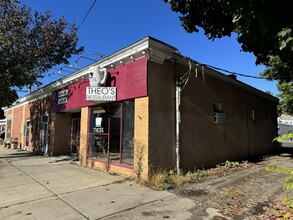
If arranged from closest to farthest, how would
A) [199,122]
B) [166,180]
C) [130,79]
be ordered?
[166,180]
[130,79]
[199,122]

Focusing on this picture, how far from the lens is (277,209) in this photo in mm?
5648

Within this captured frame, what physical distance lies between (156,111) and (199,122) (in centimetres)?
261

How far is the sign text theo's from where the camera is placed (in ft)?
33.4

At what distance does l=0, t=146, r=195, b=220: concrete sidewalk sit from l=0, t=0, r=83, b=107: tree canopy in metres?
7.48

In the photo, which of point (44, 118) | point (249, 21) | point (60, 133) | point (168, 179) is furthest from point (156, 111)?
point (44, 118)

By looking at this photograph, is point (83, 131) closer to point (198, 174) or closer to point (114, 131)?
point (114, 131)

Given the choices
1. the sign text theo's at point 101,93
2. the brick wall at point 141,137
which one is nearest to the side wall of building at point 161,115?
the brick wall at point 141,137

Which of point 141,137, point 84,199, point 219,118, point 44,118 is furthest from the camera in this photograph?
point 44,118

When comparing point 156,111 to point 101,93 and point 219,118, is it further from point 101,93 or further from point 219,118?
point 219,118

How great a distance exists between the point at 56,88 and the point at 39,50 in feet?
8.13

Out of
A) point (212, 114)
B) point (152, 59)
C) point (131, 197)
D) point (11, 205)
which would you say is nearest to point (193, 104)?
point (212, 114)

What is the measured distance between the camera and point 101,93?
10359 mm

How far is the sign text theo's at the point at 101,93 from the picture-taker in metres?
10.2

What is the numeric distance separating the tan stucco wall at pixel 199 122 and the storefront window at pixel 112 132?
1.14m
